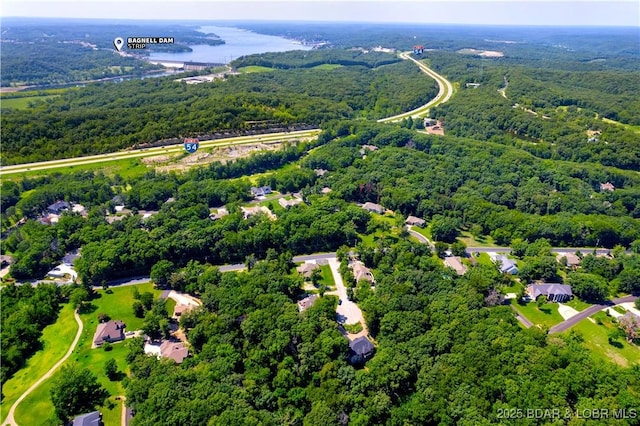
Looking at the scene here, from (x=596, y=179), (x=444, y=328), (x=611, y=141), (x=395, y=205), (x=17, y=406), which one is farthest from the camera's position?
(x=611, y=141)

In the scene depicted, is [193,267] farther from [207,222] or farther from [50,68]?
[50,68]

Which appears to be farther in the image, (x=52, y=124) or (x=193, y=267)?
(x=52, y=124)

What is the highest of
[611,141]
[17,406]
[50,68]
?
[50,68]

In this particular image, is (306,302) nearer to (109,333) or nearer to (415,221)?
(109,333)

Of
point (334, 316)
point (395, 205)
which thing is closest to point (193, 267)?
point (334, 316)

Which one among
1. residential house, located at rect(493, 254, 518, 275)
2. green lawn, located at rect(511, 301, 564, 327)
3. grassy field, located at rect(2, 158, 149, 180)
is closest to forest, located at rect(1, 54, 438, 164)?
grassy field, located at rect(2, 158, 149, 180)

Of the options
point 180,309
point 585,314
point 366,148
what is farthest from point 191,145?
point 585,314

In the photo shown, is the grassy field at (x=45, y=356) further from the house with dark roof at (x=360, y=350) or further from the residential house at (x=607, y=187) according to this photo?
the residential house at (x=607, y=187)
